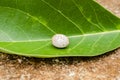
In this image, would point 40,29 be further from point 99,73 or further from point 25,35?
point 99,73

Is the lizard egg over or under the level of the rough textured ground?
over

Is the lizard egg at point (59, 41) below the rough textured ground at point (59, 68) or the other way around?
the other way around

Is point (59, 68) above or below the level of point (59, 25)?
below
